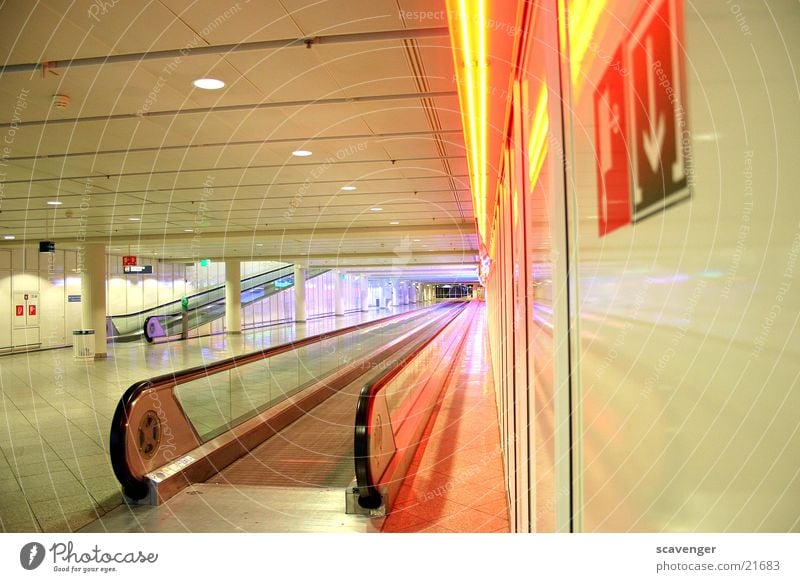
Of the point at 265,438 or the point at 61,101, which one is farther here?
the point at 265,438

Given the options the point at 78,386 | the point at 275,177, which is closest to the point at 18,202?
the point at 78,386

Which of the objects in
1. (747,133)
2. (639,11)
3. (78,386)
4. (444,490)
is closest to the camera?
(747,133)

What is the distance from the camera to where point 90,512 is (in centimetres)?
374

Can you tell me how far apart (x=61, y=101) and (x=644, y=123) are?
225 inches

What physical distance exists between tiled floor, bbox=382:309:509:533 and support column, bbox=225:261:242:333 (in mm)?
17883

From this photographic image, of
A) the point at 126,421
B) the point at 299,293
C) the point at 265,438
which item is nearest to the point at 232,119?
the point at 126,421

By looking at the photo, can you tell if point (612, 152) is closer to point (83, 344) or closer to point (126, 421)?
point (126, 421)

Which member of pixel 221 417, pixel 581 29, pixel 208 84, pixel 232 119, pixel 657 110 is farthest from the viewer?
pixel 221 417

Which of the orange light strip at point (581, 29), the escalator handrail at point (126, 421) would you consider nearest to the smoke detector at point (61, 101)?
the escalator handrail at point (126, 421)

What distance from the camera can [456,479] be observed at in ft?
14.7

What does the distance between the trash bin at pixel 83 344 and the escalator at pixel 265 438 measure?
9.73m
